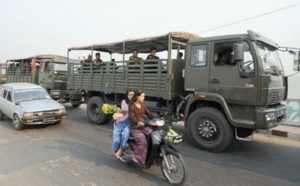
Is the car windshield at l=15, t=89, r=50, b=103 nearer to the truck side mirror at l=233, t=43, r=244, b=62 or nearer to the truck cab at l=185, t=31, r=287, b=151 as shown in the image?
the truck cab at l=185, t=31, r=287, b=151

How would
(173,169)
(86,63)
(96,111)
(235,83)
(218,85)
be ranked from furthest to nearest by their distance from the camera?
1. (86,63)
2. (96,111)
3. (218,85)
4. (235,83)
5. (173,169)

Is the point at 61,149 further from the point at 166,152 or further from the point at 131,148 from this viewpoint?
the point at 166,152

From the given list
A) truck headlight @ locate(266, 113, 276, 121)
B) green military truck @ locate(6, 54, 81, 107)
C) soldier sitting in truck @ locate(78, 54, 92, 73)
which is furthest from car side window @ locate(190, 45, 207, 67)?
green military truck @ locate(6, 54, 81, 107)

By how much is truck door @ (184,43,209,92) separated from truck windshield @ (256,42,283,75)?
119 centimetres

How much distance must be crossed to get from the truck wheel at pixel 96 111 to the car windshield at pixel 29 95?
166 centimetres

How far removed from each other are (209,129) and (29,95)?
642cm

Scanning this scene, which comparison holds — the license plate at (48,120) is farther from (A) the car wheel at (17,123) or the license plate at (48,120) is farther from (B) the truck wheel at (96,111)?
(B) the truck wheel at (96,111)

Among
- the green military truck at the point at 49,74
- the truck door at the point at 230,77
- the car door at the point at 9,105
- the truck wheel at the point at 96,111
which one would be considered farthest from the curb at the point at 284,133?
the green military truck at the point at 49,74

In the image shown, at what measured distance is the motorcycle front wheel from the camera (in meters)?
4.01

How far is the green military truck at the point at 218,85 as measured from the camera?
214 inches

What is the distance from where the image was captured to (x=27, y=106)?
8227mm

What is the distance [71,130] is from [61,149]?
210 centimetres

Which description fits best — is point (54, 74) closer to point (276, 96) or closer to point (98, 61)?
point (98, 61)

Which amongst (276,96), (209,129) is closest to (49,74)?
(209,129)
